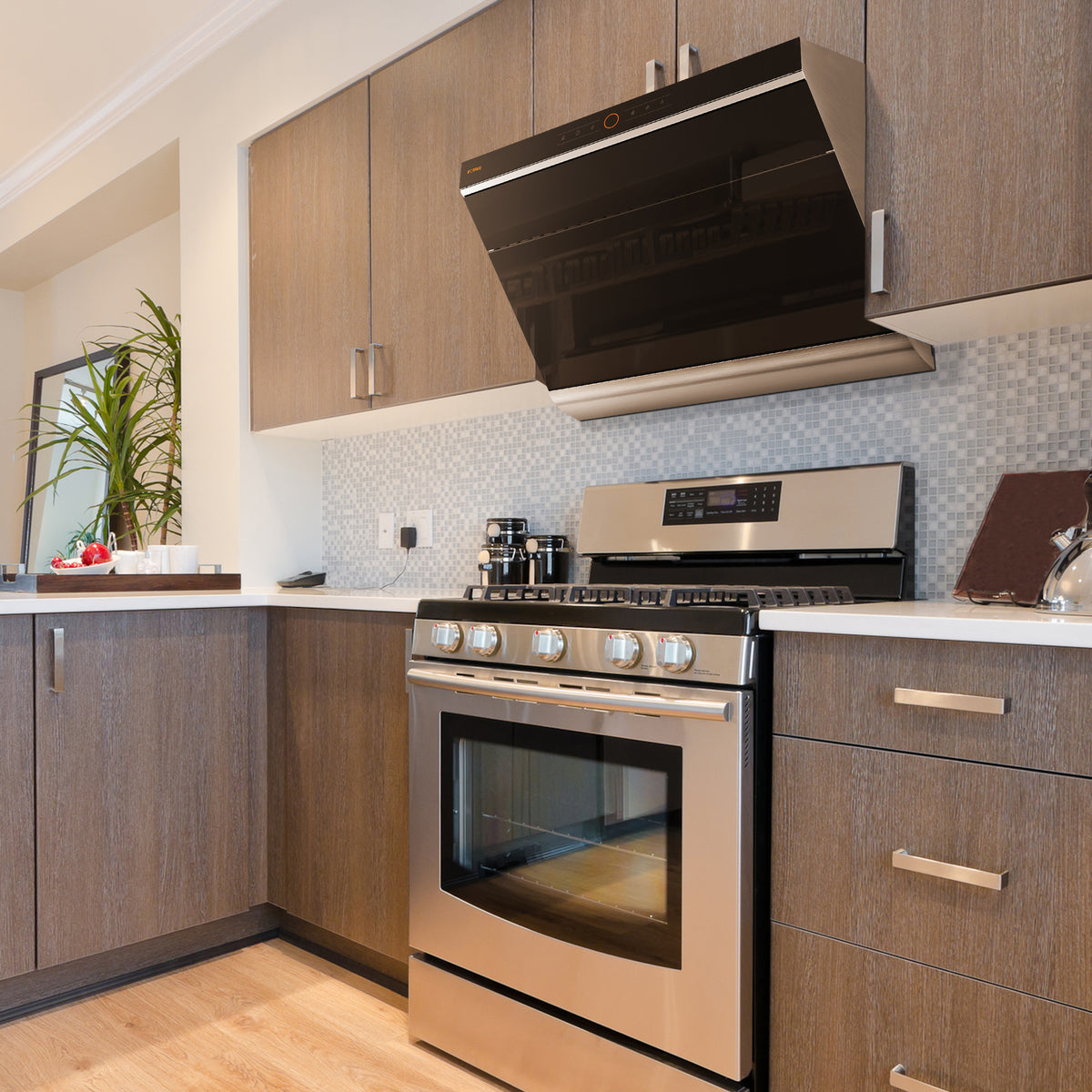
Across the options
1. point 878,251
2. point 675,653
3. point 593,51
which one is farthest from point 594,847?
point 593,51

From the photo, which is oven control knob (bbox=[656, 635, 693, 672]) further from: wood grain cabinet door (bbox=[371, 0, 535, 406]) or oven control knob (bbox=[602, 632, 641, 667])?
wood grain cabinet door (bbox=[371, 0, 535, 406])

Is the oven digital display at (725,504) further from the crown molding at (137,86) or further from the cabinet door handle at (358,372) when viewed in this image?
the crown molding at (137,86)

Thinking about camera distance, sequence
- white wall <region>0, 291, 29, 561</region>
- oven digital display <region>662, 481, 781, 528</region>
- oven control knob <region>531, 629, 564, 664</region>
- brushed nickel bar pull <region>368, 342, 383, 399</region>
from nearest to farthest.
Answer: oven control knob <region>531, 629, 564, 664</region> < oven digital display <region>662, 481, 781, 528</region> < brushed nickel bar pull <region>368, 342, 383, 399</region> < white wall <region>0, 291, 29, 561</region>

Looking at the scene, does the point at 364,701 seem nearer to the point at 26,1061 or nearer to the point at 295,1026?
the point at 295,1026

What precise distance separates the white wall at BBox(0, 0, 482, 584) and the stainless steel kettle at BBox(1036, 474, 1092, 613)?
2166 millimetres

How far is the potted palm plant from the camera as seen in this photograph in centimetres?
329

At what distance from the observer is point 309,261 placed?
8.54 ft

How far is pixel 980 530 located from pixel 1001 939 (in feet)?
2.28

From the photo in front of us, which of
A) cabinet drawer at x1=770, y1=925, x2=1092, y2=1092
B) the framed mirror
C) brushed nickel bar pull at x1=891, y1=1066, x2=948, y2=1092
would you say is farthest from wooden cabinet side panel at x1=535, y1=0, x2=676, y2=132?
the framed mirror

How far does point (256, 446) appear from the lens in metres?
2.85

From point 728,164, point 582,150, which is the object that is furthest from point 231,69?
point 728,164

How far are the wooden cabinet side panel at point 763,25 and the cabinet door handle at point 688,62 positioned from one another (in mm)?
11

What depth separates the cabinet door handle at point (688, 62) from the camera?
1.73 meters

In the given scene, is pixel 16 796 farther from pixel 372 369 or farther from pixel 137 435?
pixel 137 435
